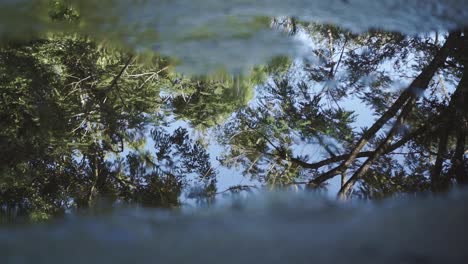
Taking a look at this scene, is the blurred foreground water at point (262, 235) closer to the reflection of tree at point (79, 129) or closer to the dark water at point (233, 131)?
the dark water at point (233, 131)

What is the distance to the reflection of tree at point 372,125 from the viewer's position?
3.09ft

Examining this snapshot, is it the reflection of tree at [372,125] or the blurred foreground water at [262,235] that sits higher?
the reflection of tree at [372,125]

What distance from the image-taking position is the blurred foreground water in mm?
588

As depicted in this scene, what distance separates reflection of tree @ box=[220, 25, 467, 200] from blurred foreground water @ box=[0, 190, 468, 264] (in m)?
0.14

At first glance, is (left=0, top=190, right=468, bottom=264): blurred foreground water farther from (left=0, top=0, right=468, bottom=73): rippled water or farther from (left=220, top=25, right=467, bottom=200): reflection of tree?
(left=0, top=0, right=468, bottom=73): rippled water

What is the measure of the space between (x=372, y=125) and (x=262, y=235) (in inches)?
23.1

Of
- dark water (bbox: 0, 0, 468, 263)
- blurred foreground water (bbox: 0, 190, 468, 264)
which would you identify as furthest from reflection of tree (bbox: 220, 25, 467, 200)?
blurred foreground water (bbox: 0, 190, 468, 264)

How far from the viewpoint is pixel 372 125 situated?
3.67 feet

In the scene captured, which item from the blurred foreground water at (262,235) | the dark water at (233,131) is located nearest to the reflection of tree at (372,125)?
the dark water at (233,131)

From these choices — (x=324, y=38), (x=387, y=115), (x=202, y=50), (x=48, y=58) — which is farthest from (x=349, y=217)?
(x=48, y=58)

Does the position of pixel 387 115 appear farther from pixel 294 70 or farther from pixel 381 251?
pixel 381 251

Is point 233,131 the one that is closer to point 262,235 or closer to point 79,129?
point 79,129

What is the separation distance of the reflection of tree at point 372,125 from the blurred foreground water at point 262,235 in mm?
143

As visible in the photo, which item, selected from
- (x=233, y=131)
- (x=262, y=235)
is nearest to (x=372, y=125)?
(x=233, y=131)
